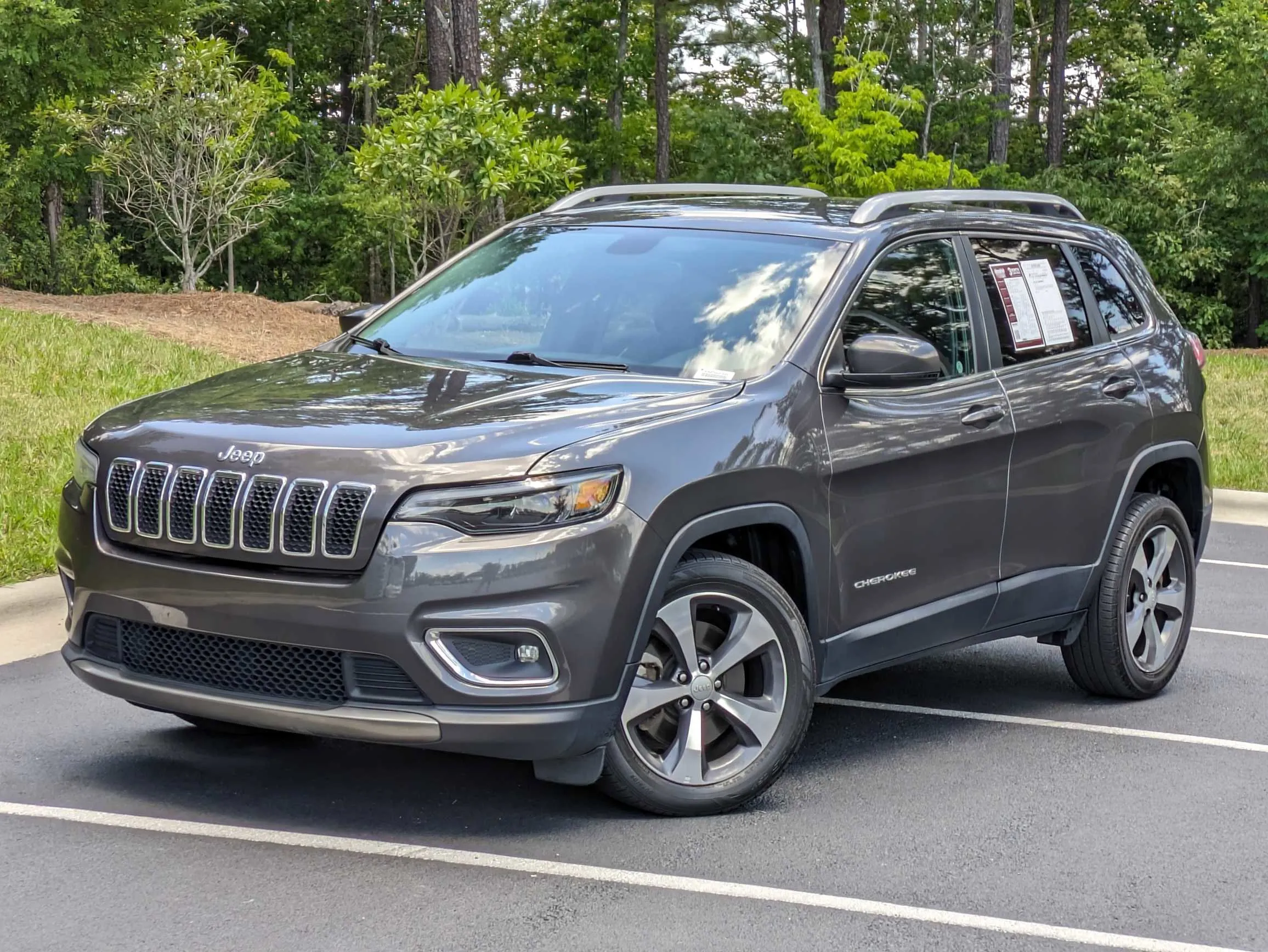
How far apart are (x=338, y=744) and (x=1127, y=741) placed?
2884mm

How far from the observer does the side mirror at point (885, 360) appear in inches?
211

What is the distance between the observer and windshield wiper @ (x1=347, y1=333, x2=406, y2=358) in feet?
19.6

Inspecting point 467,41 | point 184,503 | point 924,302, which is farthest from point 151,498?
point 467,41

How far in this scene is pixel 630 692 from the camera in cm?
489

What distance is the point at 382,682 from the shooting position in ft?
15.0

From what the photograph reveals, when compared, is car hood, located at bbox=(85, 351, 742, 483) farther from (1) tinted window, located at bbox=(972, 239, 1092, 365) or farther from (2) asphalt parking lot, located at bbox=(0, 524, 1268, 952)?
(1) tinted window, located at bbox=(972, 239, 1092, 365)

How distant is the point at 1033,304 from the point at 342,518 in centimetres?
313

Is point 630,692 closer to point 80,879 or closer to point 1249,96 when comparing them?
point 80,879

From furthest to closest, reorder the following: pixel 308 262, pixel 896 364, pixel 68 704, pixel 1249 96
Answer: pixel 308 262 < pixel 1249 96 < pixel 68 704 < pixel 896 364

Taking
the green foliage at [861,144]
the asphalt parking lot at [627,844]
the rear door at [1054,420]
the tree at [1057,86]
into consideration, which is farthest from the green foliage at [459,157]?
the tree at [1057,86]

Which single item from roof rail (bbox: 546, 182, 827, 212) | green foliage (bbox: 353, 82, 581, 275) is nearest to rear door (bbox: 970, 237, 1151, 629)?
roof rail (bbox: 546, 182, 827, 212)

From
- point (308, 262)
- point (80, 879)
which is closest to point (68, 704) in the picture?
point (80, 879)

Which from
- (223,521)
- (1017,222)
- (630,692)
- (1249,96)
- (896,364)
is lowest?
(630,692)

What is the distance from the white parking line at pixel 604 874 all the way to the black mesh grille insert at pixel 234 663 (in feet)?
1.55
